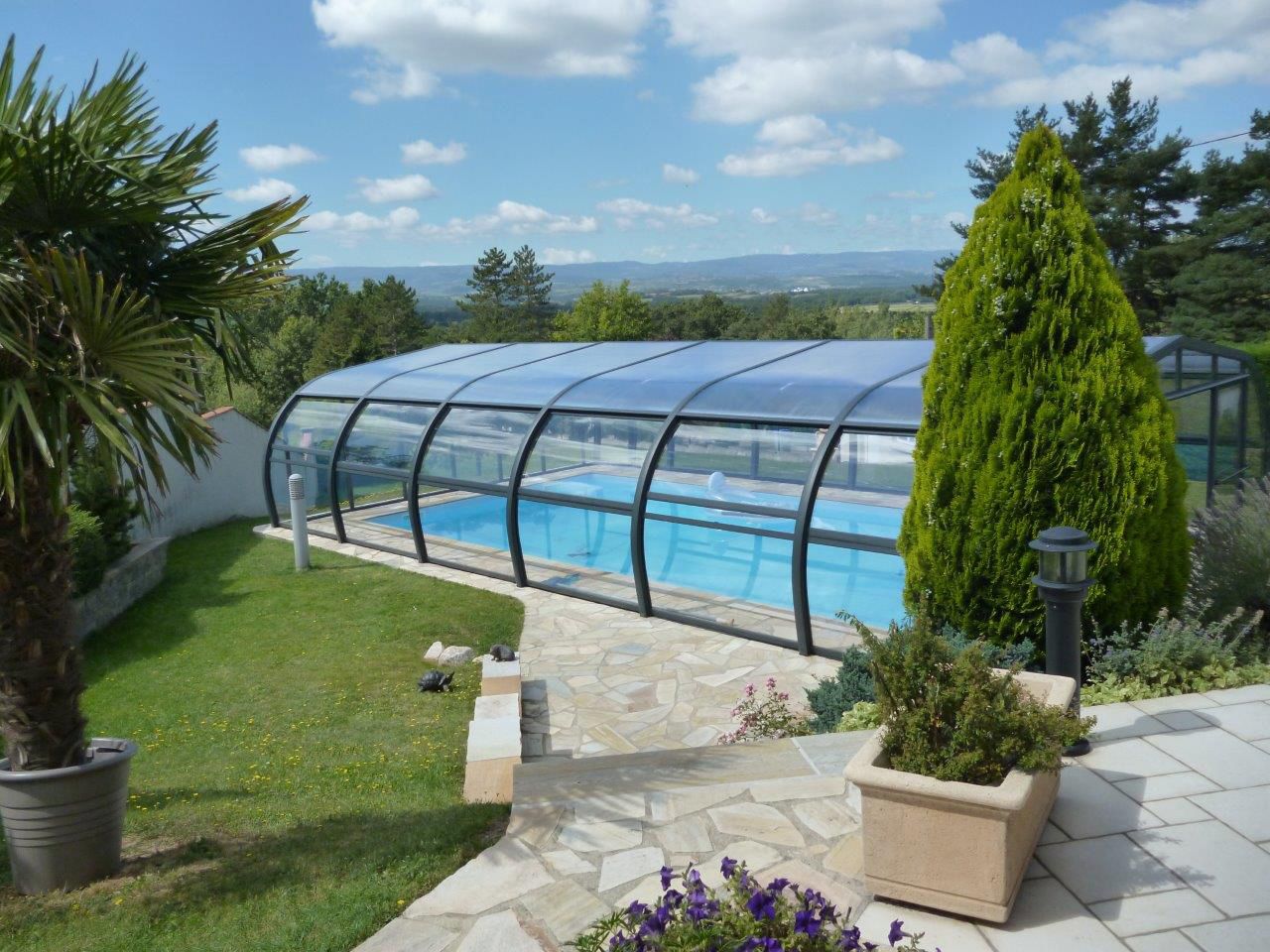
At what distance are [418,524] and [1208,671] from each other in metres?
8.63

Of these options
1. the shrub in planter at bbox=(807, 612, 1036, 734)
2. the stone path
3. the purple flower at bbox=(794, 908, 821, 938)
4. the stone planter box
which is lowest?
the stone path

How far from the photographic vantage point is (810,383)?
9031 mm

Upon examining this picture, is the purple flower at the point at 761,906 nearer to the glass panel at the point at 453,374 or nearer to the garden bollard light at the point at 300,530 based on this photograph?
the garden bollard light at the point at 300,530

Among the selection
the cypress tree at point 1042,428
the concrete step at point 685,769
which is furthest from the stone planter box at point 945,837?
the cypress tree at point 1042,428

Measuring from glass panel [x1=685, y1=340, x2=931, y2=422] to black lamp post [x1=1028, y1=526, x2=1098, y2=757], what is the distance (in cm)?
409

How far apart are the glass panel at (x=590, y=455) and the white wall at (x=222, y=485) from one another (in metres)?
6.07

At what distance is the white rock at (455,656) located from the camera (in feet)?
26.9

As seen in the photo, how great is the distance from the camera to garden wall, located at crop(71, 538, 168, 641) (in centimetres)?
1016

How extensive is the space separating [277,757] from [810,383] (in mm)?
5547

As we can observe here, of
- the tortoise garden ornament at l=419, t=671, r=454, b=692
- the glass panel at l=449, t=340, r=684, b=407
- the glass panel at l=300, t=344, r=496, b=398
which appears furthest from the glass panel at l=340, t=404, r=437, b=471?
the tortoise garden ornament at l=419, t=671, r=454, b=692

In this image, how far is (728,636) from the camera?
8.72 metres

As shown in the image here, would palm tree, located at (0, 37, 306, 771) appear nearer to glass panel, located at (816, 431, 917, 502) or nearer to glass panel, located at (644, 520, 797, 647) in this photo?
glass panel, located at (644, 520, 797, 647)

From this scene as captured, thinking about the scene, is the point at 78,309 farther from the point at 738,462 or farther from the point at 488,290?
the point at 488,290

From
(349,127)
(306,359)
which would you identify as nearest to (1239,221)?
(349,127)
